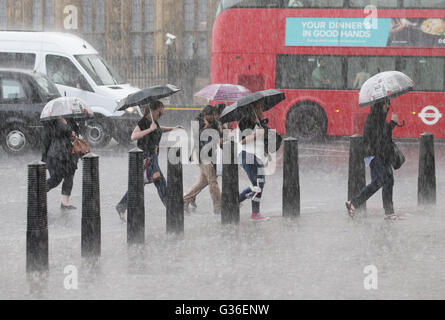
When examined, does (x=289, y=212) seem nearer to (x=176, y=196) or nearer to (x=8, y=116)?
(x=176, y=196)

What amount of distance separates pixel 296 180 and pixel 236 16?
35.1 feet

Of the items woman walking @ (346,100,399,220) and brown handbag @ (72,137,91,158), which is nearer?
woman walking @ (346,100,399,220)

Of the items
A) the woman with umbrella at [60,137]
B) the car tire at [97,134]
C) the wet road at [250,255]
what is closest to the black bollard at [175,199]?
the wet road at [250,255]

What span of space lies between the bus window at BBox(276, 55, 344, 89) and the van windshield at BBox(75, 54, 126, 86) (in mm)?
3788

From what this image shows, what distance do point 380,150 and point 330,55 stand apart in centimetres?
1097

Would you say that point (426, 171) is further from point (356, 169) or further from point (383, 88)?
point (383, 88)

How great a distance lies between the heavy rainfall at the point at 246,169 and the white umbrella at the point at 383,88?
0.02 meters

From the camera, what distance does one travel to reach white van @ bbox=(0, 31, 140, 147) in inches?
691

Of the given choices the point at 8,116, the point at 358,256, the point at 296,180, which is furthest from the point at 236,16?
the point at 358,256

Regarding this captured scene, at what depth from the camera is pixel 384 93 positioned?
8859 mm

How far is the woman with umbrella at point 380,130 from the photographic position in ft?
29.1

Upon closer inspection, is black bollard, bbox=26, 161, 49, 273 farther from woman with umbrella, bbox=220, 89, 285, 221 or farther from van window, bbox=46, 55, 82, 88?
van window, bbox=46, 55, 82, 88

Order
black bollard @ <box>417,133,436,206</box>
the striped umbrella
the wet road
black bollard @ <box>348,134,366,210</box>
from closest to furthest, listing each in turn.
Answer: the wet road
black bollard @ <box>348,134,366,210</box>
black bollard @ <box>417,133,436,206</box>
the striped umbrella

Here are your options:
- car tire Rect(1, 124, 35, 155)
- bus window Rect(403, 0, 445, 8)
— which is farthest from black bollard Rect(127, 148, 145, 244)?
bus window Rect(403, 0, 445, 8)
